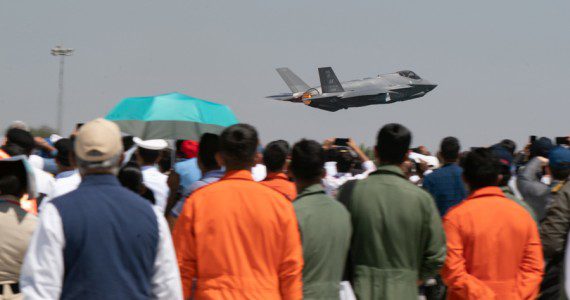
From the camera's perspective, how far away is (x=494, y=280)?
573cm

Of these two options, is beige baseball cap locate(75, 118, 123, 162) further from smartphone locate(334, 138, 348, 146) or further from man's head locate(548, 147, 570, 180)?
man's head locate(548, 147, 570, 180)

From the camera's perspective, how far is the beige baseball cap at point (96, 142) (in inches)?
149

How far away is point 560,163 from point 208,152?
128 inches

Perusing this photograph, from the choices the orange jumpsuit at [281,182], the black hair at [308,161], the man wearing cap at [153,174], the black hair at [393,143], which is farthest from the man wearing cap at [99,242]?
the man wearing cap at [153,174]

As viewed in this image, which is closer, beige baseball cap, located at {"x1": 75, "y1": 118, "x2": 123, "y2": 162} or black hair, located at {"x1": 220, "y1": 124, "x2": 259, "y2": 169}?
beige baseball cap, located at {"x1": 75, "y1": 118, "x2": 123, "y2": 162}

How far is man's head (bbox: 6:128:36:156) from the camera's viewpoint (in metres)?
7.69

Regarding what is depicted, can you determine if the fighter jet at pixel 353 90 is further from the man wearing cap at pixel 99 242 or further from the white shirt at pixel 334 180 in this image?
the man wearing cap at pixel 99 242

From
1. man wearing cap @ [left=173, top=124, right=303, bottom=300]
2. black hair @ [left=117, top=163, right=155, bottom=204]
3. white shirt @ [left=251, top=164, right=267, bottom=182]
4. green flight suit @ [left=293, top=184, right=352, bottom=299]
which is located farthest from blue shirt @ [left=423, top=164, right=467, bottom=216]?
man wearing cap @ [left=173, top=124, right=303, bottom=300]

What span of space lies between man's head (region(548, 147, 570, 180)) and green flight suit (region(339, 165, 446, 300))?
245cm

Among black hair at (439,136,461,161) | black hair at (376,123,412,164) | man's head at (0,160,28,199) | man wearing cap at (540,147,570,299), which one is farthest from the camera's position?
black hair at (439,136,461,161)

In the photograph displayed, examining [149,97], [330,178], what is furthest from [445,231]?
[149,97]

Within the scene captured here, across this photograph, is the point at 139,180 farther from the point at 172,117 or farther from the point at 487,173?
the point at 172,117

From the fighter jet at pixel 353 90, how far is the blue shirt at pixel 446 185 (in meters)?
45.4

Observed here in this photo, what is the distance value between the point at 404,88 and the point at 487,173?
54002mm
